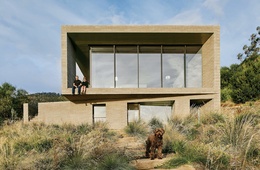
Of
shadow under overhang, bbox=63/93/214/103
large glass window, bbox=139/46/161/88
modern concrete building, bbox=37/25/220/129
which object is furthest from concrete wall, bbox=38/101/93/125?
large glass window, bbox=139/46/161/88

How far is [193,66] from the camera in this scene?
46.2 feet

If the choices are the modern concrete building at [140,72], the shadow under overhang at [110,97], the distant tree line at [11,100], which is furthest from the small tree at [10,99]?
the shadow under overhang at [110,97]

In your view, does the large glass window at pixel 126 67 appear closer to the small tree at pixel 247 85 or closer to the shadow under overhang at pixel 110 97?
the shadow under overhang at pixel 110 97

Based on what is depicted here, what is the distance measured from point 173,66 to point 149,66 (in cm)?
157

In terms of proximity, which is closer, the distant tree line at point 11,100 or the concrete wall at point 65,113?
the concrete wall at point 65,113

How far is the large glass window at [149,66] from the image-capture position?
13.3 meters

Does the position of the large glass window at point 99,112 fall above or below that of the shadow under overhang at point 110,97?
below

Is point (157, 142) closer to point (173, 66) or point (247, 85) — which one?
point (173, 66)

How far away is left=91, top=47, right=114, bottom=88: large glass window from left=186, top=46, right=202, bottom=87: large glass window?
494 centimetres

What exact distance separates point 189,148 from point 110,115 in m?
8.86

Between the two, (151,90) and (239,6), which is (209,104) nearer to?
(151,90)

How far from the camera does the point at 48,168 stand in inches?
167

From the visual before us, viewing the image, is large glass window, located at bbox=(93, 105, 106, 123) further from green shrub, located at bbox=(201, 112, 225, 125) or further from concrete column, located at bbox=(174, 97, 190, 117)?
green shrub, located at bbox=(201, 112, 225, 125)

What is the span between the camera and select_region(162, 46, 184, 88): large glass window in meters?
13.4
